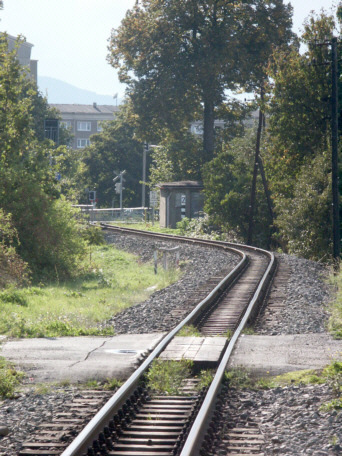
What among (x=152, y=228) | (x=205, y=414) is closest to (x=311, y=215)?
(x=152, y=228)

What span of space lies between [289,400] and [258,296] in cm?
832

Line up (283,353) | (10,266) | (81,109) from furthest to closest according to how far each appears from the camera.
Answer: (81,109) → (10,266) → (283,353)

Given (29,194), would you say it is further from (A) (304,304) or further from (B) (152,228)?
(B) (152,228)

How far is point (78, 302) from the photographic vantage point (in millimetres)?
16328

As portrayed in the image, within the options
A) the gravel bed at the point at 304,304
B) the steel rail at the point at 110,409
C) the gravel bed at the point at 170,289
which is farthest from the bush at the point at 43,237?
the steel rail at the point at 110,409

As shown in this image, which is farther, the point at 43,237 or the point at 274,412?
the point at 43,237

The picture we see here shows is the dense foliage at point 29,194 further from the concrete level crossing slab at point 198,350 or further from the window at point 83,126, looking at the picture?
the window at point 83,126

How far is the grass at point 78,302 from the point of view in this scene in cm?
1241

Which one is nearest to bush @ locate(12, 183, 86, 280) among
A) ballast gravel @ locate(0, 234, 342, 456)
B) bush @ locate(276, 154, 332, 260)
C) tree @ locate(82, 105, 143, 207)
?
ballast gravel @ locate(0, 234, 342, 456)

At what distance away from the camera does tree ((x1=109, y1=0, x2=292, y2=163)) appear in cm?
5434

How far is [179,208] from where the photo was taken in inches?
2128

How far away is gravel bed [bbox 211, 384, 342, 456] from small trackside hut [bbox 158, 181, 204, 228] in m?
43.3

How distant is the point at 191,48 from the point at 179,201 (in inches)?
526

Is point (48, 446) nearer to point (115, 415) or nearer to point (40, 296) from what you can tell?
point (115, 415)
